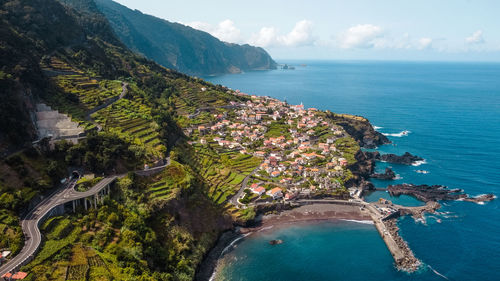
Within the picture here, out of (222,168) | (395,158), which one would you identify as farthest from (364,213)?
(395,158)

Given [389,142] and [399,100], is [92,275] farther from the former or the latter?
[399,100]

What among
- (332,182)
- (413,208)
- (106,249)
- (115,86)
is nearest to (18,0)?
(115,86)

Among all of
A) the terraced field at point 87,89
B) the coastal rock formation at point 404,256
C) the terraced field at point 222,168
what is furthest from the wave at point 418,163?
the terraced field at point 87,89

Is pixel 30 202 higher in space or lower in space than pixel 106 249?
higher

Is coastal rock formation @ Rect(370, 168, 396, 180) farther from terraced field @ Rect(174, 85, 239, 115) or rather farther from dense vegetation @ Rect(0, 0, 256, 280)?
terraced field @ Rect(174, 85, 239, 115)

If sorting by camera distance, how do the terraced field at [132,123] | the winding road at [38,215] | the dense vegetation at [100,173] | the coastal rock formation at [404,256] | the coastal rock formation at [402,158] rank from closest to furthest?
the winding road at [38,215] → the dense vegetation at [100,173] → the coastal rock formation at [404,256] → the terraced field at [132,123] → the coastal rock formation at [402,158]

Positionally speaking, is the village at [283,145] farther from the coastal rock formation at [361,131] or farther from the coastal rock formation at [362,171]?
the coastal rock formation at [361,131]
